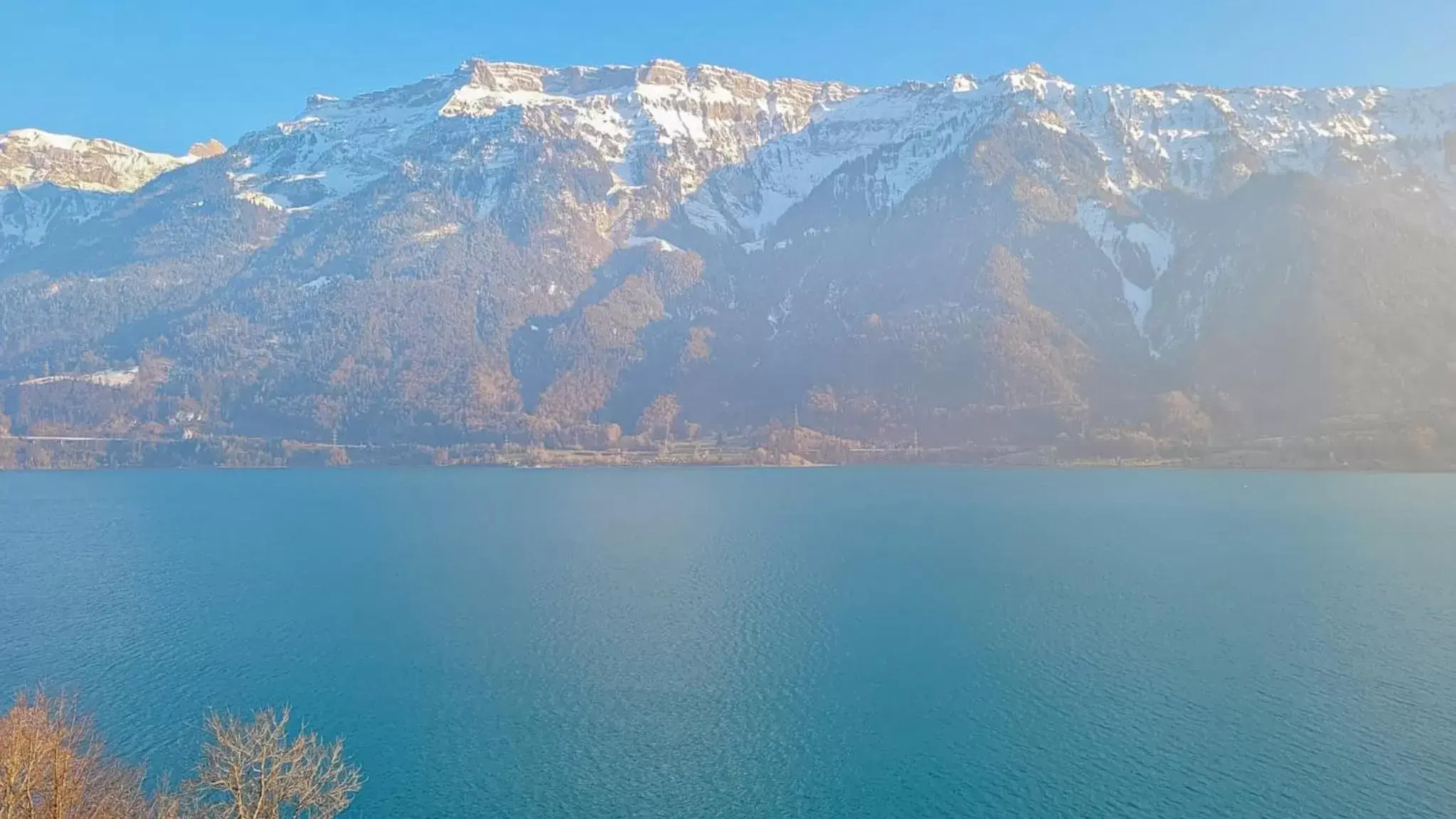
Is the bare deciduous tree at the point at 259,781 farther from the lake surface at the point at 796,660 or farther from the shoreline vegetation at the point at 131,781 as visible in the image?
the lake surface at the point at 796,660

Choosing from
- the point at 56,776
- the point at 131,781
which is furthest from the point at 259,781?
the point at 131,781

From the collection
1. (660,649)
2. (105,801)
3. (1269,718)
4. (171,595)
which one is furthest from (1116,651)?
(171,595)

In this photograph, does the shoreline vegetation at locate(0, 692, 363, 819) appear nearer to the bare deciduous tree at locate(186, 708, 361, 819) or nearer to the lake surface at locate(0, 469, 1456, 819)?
the bare deciduous tree at locate(186, 708, 361, 819)

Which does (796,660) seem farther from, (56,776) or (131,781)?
(56,776)

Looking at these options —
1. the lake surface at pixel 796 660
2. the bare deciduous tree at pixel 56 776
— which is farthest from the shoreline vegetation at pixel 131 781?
the lake surface at pixel 796 660

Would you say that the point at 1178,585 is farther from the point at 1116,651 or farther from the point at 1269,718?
the point at 1269,718

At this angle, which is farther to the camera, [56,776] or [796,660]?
[796,660]

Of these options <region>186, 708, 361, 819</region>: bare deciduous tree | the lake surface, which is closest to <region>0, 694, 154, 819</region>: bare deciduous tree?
<region>186, 708, 361, 819</region>: bare deciduous tree
